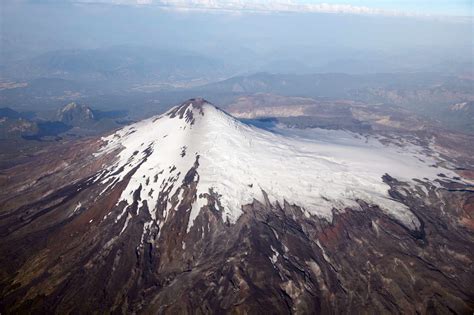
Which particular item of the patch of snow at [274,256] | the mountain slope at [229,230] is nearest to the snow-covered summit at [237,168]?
the mountain slope at [229,230]

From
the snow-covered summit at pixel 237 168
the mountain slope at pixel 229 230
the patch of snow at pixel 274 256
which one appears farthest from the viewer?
the snow-covered summit at pixel 237 168

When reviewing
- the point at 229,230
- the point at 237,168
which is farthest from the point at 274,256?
the point at 237,168

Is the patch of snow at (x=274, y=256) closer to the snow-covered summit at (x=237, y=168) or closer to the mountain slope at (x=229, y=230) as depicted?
the mountain slope at (x=229, y=230)

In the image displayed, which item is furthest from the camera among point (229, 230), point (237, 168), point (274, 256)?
point (237, 168)

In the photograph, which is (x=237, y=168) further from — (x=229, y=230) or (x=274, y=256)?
(x=274, y=256)

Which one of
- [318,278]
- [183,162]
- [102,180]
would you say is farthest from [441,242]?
[102,180]

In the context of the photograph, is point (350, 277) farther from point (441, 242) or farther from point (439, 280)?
point (441, 242)
